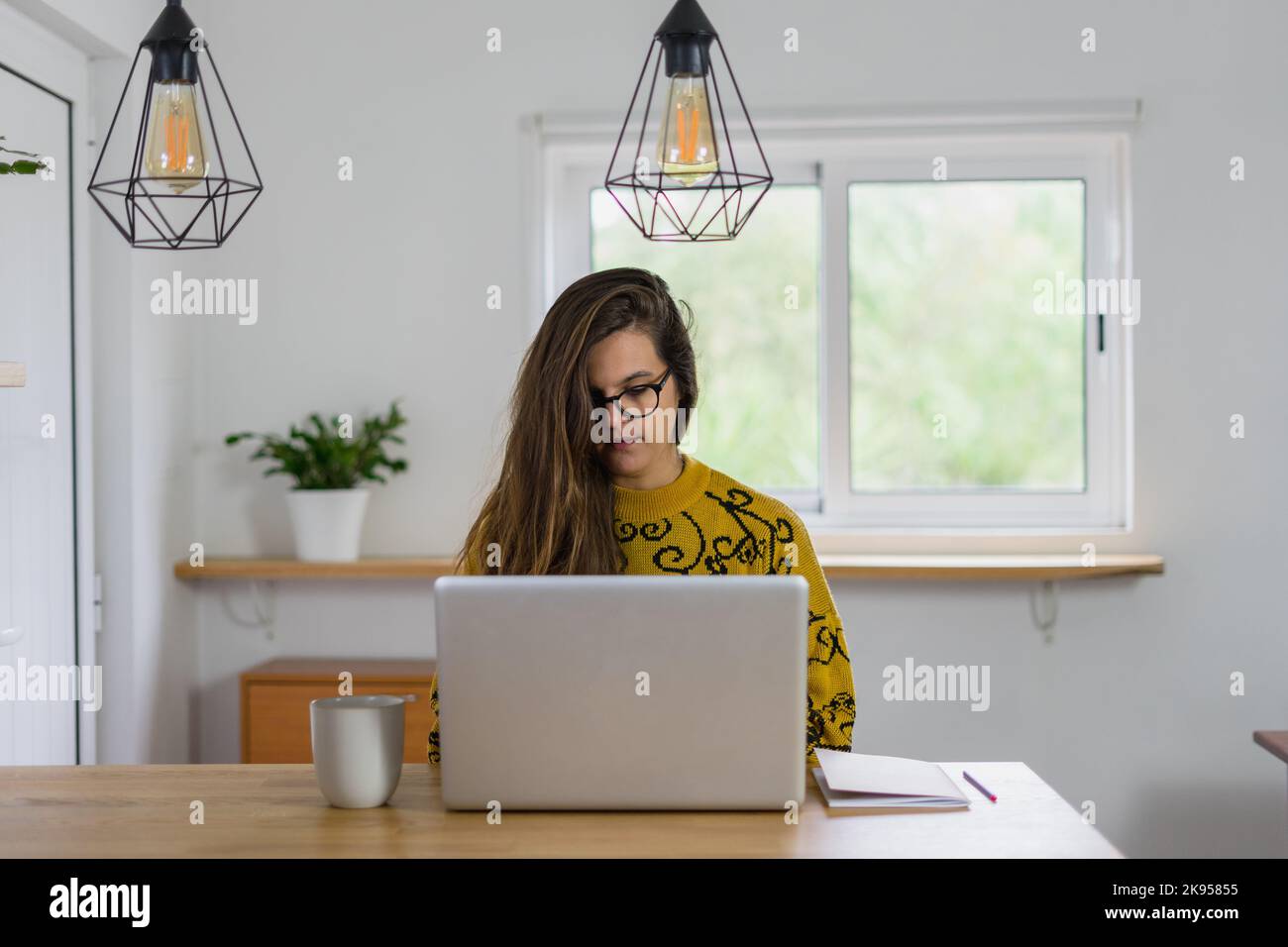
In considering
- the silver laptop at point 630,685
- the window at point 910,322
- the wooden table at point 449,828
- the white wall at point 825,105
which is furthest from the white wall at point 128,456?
the silver laptop at point 630,685

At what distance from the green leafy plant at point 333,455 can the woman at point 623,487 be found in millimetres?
1321

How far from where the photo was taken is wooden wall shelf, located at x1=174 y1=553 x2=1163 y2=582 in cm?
284

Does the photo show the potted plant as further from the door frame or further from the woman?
the woman

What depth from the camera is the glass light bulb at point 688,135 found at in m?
1.66

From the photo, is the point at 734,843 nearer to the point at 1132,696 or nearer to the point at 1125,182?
the point at 1132,696

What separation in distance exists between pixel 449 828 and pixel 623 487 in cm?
70

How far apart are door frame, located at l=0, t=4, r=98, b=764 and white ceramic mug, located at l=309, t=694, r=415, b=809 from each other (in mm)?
1659

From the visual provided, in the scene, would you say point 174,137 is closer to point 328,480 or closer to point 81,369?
point 81,369

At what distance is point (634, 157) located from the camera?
3.02 metres

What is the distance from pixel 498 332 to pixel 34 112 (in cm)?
111

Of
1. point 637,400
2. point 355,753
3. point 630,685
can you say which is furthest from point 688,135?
point 355,753

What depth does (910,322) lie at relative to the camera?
123 inches
